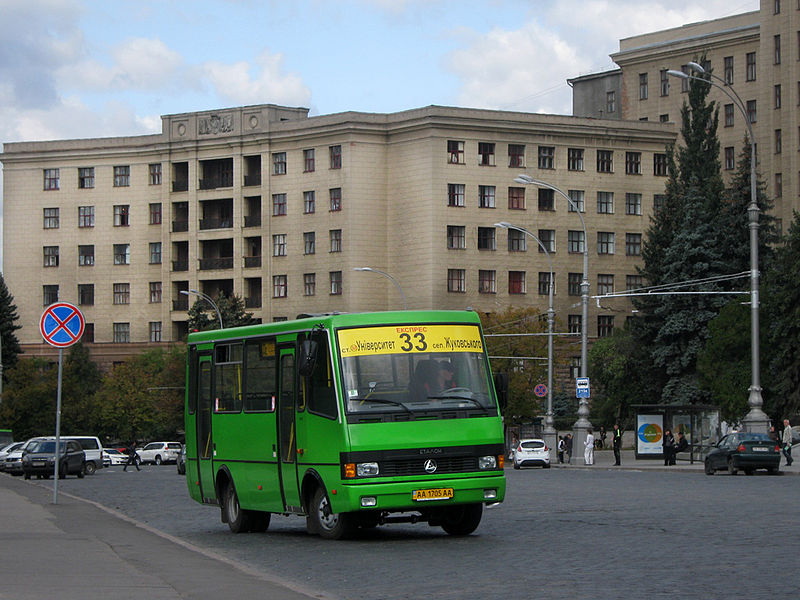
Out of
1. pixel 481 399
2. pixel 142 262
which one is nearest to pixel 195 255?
pixel 142 262

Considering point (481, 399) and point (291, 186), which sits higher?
point (291, 186)

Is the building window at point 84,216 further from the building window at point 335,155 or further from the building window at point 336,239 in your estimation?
the building window at point 336,239

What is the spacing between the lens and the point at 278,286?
104 metres

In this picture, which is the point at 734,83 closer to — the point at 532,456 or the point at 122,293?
the point at 122,293

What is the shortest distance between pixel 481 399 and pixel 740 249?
198 ft

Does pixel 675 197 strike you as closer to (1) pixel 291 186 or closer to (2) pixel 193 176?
(1) pixel 291 186

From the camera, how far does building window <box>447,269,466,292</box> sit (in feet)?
324

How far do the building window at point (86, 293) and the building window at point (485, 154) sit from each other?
31.9 meters

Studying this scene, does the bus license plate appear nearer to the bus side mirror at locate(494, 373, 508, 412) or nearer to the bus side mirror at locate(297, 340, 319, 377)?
the bus side mirror at locate(494, 373, 508, 412)

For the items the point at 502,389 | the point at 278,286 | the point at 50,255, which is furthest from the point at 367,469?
the point at 50,255

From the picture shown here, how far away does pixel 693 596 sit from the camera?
11.8 meters

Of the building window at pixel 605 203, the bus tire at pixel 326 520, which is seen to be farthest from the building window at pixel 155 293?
the bus tire at pixel 326 520

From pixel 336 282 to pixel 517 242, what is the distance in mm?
12886

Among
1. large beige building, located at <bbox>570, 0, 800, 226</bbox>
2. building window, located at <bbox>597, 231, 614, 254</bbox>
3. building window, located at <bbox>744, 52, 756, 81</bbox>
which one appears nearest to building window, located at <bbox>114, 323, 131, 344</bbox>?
building window, located at <bbox>597, 231, 614, 254</bbox>
